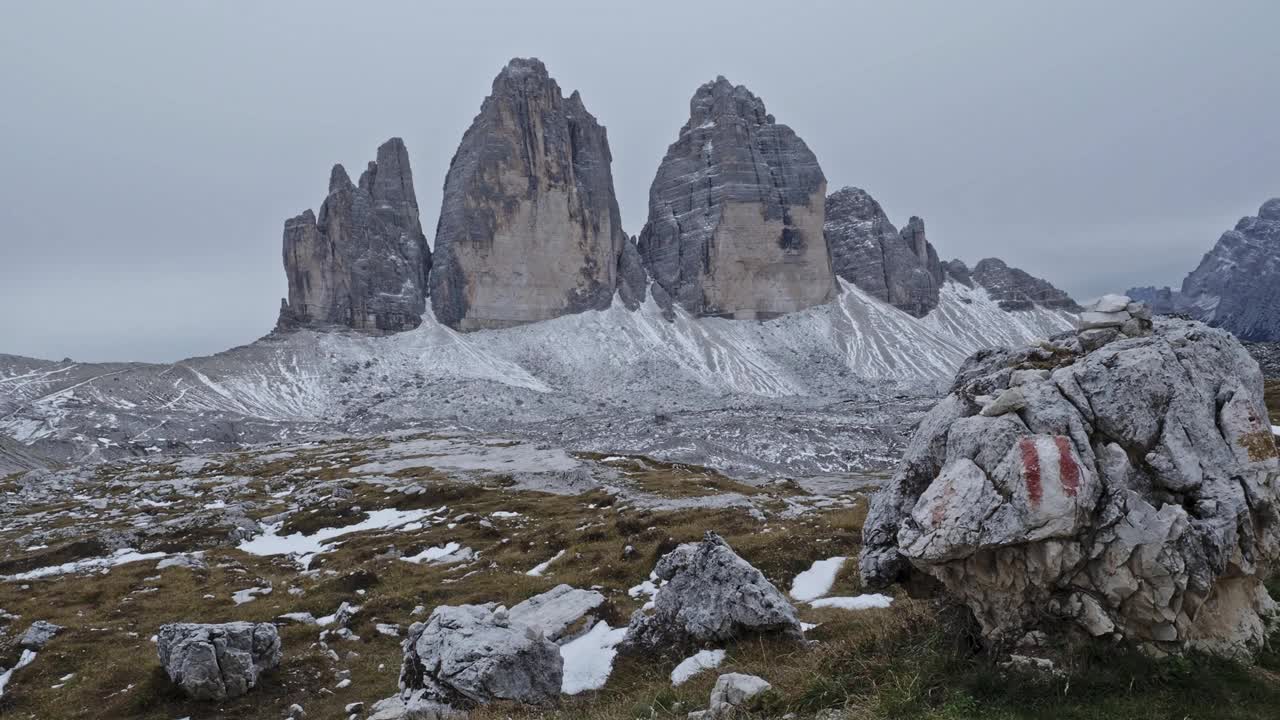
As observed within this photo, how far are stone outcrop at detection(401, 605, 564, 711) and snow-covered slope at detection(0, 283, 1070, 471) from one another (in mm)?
96217

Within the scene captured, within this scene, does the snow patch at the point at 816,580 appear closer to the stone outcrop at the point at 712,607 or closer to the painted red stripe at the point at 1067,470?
the stone outcrop at the point at 712,607

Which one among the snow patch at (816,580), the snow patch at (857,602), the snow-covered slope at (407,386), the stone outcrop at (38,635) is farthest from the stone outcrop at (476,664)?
the snow-covered slope at (407,386)

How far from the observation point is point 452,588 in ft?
84.9

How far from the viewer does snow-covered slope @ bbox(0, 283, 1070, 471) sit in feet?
399

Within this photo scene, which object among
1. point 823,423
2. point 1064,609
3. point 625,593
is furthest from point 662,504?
point 823,423

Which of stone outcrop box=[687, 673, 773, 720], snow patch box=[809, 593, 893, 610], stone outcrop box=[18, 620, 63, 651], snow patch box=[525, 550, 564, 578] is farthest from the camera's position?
snow patch box=[525, 550, 564, 578]

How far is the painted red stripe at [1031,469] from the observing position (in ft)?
31.8

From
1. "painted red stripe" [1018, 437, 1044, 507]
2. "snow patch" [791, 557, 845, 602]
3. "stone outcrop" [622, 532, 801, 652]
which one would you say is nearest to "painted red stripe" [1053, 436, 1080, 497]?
"painted red stripe" [1018, 437, 1044, 507]

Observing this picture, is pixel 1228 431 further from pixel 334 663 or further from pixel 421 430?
pixel 421 430

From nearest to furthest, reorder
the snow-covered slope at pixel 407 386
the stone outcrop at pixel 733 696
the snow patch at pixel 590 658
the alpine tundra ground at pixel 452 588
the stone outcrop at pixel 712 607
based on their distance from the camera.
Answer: the alpine tundra ground at pixel 452 588 < the stone outcrop at pixel 733 696 < the snow patch at pixel 590 658 < the stone outcrop at pixel 712 607 < the snow-covered slope at pixel 407 386

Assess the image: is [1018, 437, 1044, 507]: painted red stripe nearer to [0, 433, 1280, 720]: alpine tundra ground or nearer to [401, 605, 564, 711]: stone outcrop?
[0, 433, 1280, 720]: alpine tundra ground

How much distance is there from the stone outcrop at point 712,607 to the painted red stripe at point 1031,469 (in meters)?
7.11

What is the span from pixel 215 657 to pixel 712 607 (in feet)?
41.4

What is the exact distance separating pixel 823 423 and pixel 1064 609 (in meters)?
99.3
